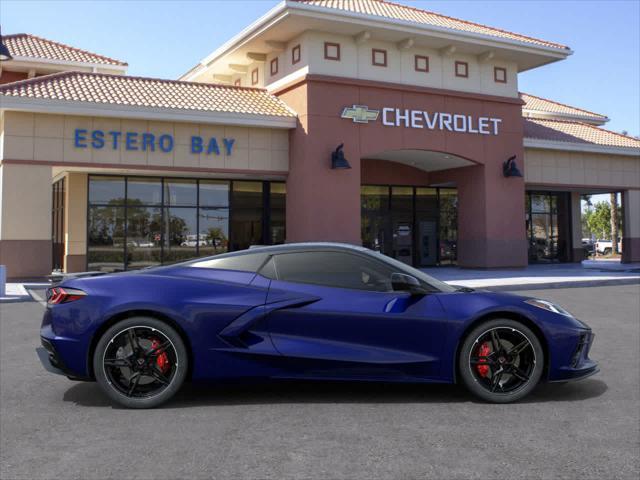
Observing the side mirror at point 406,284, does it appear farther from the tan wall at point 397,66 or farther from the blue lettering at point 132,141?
the tan wall at point 397,66

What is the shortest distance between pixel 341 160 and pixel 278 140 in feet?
7.95

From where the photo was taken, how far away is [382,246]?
25922mm

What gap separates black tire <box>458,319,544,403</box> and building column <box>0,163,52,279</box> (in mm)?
16410

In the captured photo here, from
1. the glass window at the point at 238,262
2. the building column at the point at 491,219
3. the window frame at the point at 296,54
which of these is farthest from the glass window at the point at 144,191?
the glass window at the point at 238,262

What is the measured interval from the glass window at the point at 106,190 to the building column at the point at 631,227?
869 inches

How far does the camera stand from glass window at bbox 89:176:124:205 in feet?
70.3

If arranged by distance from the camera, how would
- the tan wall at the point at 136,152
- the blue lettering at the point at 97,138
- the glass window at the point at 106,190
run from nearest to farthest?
A: 1. the tan wall at the point at 136,152
2. the blue lettering at the point at 97,138
3. the glass window at the point at 106,190

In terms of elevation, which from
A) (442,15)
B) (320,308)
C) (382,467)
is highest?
(442,15)

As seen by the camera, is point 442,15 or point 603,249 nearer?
point 442,15

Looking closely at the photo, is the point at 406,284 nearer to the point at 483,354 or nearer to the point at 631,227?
the point at 483,354

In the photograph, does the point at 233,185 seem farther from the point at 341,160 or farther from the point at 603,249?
the point at 603,249

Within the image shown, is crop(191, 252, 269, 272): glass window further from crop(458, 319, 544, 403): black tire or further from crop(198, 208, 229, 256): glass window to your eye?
crop(198, 208, 229, 256): glass window

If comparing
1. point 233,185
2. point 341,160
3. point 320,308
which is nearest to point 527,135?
point 341,160

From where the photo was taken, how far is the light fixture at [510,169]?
77.4ft
